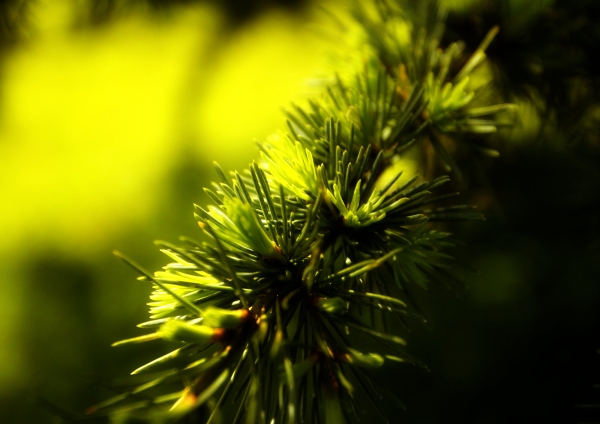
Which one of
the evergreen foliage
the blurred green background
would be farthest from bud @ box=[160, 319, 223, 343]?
the blurred green background

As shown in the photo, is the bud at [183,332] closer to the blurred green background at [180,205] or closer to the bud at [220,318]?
the bud at [220,318]

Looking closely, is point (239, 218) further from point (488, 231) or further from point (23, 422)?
point (23, 422)

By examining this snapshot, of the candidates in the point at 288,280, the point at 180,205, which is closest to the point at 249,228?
the point at 288,280

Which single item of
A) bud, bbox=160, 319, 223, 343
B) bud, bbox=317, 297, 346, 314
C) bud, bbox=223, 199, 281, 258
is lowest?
bud, bbox=317, 297, 346, 314

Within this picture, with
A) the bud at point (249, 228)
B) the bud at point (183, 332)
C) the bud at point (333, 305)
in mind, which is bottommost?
the bud at point (333, 305)

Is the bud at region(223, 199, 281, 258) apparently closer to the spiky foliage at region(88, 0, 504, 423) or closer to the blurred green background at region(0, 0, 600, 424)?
the spiky foliage at region(88, 0, 504, 423)

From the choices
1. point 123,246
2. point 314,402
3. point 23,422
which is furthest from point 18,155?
point 314,402

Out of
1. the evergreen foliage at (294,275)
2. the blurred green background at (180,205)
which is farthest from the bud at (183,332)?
the blurred green background at (180,205)
